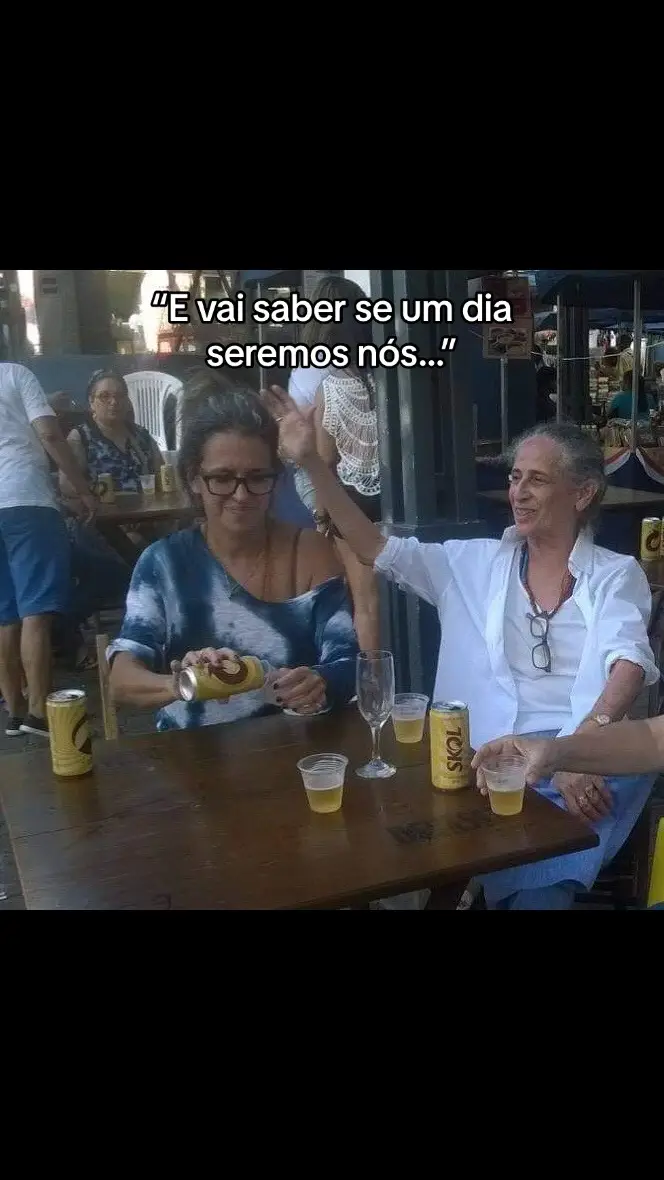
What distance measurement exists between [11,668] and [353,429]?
1116 mm

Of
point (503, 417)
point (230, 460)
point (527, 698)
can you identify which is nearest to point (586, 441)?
point (503, 417)

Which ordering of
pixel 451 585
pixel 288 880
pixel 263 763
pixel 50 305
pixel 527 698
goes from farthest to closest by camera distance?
1. pixel 451 585
2. pixel 527 698
3. pixel 50 305
4. pixel 263 763
5. pixel 288 880

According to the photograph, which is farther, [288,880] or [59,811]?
[59,811]

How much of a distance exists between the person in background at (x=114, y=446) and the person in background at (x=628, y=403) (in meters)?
1.21

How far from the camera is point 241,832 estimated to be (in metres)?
1.67

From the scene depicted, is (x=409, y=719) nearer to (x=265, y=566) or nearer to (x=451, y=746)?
(x=451, y=746)

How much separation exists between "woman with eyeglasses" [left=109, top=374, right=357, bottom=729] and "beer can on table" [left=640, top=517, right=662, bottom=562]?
831mm

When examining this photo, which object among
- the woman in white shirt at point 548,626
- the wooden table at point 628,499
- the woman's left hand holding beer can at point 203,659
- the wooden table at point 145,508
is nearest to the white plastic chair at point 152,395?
the wooden table at point 145,508

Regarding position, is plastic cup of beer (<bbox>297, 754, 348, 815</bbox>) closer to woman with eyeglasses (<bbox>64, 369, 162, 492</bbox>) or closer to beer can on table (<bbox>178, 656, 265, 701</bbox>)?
beer can on table (<bbox>178, 656, 265, 701</bbox>)

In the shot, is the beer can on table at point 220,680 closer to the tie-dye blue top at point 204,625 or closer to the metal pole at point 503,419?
the tie-dye blue top at point 204,625

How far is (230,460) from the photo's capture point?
2.39 m

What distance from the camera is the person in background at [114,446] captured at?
90.7 inches
